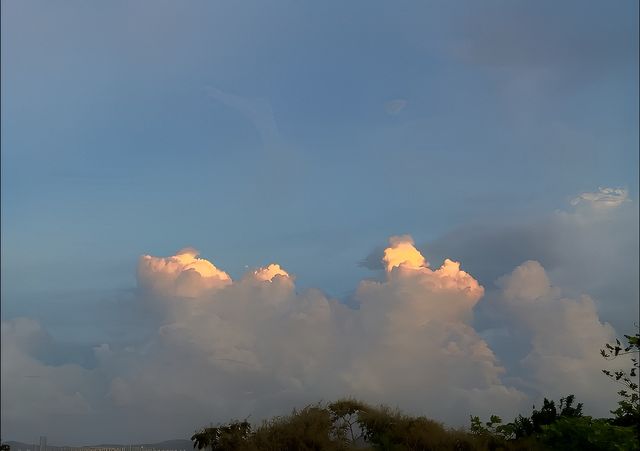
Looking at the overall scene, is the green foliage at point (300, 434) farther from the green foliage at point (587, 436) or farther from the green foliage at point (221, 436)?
the green foliage at point (587, 436)

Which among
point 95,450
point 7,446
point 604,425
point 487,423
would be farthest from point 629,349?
point 7,446

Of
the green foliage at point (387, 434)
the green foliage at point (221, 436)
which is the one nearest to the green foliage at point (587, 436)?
the green foliage at point (387, 434)

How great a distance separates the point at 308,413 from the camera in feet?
76.1

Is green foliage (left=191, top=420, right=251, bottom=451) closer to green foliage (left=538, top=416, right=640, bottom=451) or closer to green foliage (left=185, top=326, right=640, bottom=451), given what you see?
green foliage (left=185, top=326, right=640, bottom=451)

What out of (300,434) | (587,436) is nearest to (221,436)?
(300,434)

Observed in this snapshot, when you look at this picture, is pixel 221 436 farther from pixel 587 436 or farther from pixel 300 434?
pixel 587 436

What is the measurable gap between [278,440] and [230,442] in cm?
184

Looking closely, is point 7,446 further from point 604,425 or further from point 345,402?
point 604,425

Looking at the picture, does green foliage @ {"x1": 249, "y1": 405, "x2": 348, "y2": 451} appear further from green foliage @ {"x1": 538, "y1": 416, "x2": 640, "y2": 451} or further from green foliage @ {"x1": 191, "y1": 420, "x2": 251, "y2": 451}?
green foliage @ {"x1": 538, "y1": 416, "x2": 640, "y2": 451}

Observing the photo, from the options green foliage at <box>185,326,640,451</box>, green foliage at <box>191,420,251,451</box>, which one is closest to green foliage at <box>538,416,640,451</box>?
green foliage at <box>185,326,640,451</box>

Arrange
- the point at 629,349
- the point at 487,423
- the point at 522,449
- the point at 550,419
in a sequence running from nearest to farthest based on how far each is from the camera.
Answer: the point at 629,349 < the point at 522,449 < the point at 487,423 < the point at 550,419

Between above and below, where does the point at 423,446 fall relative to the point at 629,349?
below

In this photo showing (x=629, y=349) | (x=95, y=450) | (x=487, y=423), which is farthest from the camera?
(x=95, y=450)

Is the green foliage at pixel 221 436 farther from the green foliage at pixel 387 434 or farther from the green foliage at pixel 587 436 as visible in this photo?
the green foliage at pixel 587 436
